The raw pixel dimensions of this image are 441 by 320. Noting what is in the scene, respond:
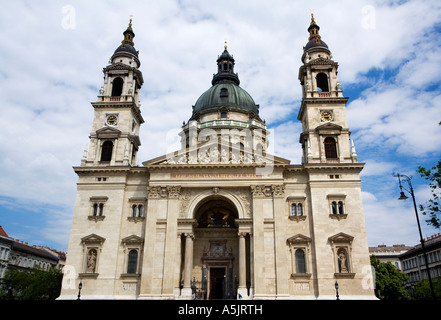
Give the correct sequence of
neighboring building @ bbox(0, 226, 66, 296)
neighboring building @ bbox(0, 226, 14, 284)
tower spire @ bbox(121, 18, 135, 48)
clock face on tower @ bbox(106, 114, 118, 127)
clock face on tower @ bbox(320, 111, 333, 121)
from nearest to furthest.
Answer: clock face on tower @ bbox(320, 111, 333, 121)
clock face on tower @ bbox(106, 114, 118, 127)
tower spire @ bbox(121, 18, 135, 48)
neighboring building @ bbox(0, 226, 14, 284)
neighboring building @ bbox(0, 226, 66, 296)

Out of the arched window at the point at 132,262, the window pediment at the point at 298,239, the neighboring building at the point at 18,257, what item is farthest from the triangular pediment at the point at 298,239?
the neighboring building at the point at 18,257

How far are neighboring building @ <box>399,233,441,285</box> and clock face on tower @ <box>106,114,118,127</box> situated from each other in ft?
155

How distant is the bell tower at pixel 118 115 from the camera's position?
124 feet

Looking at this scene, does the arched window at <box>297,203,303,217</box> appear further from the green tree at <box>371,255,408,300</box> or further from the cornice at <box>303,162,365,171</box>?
the green tree at <box>371,255,408,300</box>

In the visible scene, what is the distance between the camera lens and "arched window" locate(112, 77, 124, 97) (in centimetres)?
4172

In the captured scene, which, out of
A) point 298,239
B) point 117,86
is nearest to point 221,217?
point 298,239

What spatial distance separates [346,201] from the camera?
1344 inches

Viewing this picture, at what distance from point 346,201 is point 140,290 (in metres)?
20.0

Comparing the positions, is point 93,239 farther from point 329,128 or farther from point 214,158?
point 329,128

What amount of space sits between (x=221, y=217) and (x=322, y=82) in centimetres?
1872

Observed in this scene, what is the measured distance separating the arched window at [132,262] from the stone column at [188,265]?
15.2 feet

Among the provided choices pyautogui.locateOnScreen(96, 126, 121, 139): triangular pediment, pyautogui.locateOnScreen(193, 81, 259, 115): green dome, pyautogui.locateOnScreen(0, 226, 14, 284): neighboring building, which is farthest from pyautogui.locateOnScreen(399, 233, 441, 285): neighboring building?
pyautogui.locateOnScreen(0, 226, 14, 284): neighboring building
